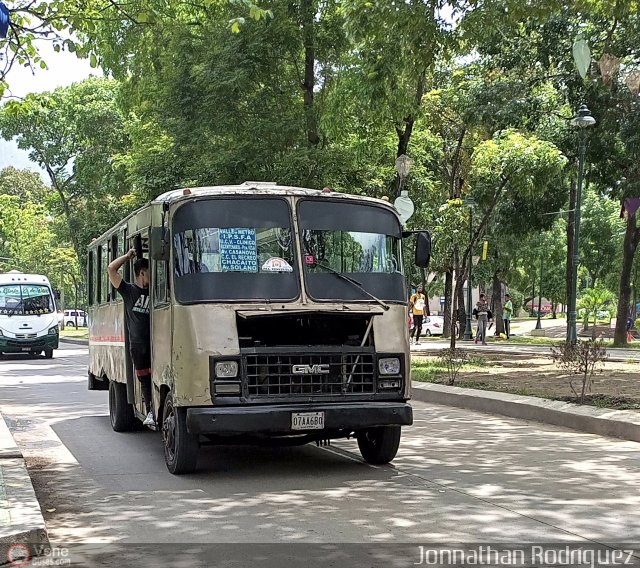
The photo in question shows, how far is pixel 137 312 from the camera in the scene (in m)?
10.5

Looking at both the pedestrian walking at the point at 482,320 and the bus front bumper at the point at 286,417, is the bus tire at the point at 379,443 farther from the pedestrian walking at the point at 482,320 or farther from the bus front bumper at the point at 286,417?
the pedestrian walking at the point at 482,320

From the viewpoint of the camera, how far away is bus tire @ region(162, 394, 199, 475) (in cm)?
880

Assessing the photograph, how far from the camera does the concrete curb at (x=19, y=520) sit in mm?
5977

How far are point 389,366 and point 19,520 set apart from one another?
3865 mm

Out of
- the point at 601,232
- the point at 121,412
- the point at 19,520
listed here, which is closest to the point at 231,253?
the point at 19,520

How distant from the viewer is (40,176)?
92250 mm

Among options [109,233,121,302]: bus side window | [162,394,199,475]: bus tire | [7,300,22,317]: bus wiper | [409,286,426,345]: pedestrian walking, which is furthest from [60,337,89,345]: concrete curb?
[162,394,199,475]: bus tire

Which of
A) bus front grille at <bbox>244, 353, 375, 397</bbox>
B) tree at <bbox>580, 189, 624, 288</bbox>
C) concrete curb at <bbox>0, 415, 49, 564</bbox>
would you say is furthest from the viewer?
tree at <bbox>580, 189, 624, 288</bbox>

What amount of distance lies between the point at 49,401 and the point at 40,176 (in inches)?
3121

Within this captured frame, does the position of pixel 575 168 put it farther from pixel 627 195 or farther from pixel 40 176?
pixel 40 176

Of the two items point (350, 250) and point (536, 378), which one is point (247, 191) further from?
point (536, 378)

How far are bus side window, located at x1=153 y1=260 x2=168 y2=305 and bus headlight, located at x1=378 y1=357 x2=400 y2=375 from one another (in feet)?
6.89

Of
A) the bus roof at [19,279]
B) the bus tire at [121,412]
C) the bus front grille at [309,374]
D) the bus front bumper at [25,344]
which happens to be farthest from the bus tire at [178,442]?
the bus roof at [19,279]

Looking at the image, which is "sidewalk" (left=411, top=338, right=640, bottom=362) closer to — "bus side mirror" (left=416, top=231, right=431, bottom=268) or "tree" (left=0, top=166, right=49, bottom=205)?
"bus side mirror" (left=416, top=231, right=431, bottom=268)
